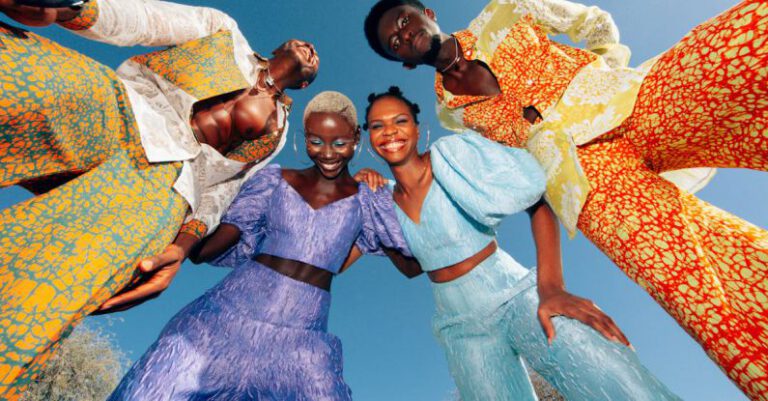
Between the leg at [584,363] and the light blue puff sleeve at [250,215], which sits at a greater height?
the leg at [584,363]

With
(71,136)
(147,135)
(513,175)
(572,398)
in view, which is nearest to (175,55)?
(147,135)

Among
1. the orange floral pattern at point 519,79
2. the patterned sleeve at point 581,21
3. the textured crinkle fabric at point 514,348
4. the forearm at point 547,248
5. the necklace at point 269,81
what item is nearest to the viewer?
the textured crinkle fabric at point 514,348

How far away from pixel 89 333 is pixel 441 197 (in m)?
16.2

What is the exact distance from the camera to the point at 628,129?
71.4 inches

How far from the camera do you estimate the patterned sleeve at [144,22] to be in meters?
1.72

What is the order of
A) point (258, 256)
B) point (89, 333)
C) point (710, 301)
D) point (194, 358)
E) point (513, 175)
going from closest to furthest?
point (710, 301), point (194, 358), point (513, 175), point (258, 256), point (89, 333)

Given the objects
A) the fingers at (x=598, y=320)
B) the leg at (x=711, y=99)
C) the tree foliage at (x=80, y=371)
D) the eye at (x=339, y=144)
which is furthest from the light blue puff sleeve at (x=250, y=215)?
the tree foliage at (x=80, y=371)

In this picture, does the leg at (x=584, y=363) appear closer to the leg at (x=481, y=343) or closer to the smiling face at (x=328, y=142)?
the leg at (x=481, y=343)

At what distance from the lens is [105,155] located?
177 cm

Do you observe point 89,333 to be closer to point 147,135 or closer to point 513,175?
point 147,135

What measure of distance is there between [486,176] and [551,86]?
63 centimetres

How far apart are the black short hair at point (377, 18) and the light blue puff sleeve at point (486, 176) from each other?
1358mm

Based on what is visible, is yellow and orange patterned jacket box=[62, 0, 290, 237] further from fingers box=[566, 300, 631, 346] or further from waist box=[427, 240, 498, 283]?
fingers box=[566, 300, 631, 346]

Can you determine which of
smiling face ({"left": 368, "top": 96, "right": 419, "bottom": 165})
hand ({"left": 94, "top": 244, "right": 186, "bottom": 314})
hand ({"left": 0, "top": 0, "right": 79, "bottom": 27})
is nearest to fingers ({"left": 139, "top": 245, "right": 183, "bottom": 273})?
hand ({"left": 94, "top": 244, "right": 186, "bottom": 314})
